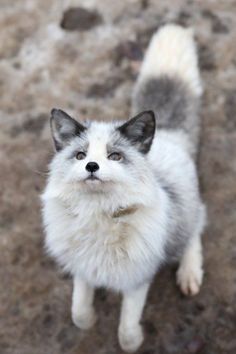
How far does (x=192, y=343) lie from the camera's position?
91.4 inches

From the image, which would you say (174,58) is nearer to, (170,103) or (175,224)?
(170,103)

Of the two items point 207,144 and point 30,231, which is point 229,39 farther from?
point 30,231

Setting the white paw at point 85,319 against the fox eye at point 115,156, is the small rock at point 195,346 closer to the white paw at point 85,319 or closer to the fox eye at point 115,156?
the white paw at point 85,319

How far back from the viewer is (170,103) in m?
2.67

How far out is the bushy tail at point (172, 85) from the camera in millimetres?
2660

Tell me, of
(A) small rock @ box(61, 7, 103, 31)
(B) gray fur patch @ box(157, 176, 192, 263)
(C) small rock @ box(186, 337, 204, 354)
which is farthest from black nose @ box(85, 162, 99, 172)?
(A) small rock @ box(61, 7, 103, 31)

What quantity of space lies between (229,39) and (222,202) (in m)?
1.20

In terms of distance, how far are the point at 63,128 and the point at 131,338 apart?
38.5 inches

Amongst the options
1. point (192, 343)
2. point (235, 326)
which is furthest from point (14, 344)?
point (235, 326)

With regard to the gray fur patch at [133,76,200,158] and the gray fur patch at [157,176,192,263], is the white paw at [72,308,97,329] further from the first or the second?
the gray fur patch at [133,76,200,158]

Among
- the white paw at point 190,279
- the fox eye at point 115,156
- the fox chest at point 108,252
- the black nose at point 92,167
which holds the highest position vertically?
the black nose at point 92,167

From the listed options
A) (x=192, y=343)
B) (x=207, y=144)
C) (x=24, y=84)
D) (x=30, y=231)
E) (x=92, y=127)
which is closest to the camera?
(x=92, y=127)

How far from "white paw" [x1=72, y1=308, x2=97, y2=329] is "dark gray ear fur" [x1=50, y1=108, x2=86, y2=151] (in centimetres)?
78

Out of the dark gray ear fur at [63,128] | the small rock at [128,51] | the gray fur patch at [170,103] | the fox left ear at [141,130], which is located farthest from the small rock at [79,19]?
the fox left ear at [141,130]
